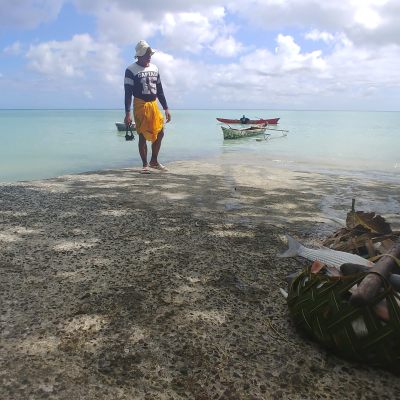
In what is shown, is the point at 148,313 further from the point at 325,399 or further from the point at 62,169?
the point at 62,169

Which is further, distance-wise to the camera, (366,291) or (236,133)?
(236,133)

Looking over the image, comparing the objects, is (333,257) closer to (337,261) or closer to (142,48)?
(337,261)

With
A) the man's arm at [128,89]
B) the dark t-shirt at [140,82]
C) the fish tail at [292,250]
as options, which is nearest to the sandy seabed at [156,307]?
the fish tail at [292,250]

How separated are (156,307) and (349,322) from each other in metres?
1.08

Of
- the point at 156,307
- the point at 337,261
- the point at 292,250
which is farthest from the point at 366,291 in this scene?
the point at 292,250

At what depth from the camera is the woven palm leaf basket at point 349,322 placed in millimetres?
1436

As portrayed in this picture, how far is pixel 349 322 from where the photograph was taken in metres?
1.50

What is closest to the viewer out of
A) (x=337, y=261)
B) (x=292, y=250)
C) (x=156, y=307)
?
(x=156, y=307)

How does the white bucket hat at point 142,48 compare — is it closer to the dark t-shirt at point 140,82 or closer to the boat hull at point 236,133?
the dark t-shirt at point 140,82

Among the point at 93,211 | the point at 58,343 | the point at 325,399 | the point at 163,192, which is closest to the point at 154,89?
the point at 163,192

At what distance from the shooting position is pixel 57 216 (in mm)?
3717

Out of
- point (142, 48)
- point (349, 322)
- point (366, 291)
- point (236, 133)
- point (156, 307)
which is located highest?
point (142, 48)

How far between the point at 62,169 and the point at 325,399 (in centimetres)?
1164

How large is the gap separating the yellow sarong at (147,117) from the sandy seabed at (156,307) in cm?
267
